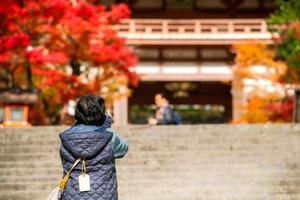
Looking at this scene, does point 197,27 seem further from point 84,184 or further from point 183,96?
point 84,184

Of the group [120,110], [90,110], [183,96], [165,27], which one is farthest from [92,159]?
[183,96]

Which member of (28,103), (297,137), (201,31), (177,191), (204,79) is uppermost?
(201,31)

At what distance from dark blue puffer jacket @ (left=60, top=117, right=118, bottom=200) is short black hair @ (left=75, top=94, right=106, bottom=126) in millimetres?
53

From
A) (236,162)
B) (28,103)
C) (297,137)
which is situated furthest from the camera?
(28,103)

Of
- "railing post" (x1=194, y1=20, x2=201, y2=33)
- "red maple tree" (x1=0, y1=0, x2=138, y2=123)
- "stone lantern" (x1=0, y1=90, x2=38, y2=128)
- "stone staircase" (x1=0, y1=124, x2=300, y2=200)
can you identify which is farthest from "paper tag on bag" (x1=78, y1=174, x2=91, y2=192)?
"railing post" (x1=194, y1=20, x2=201, y2=33)

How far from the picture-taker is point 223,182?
905 cm

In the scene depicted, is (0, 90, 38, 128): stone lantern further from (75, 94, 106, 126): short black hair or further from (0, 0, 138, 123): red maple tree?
(75, 94, 106, 126): short black hair

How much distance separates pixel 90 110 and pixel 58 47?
13825mm

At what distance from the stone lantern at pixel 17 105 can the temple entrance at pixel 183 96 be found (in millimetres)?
11986

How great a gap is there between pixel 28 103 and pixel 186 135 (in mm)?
5701

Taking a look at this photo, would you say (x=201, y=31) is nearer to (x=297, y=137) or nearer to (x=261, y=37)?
(x=261, y=37)

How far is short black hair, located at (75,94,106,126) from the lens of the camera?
14.2ft

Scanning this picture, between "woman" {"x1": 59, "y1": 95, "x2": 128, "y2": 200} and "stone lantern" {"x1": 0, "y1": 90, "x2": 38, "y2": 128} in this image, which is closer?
"woman" {"x1": 59, "y1": 95, "x2": 128, "y2": 200}

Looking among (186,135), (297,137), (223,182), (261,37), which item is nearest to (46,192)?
(223,182)
